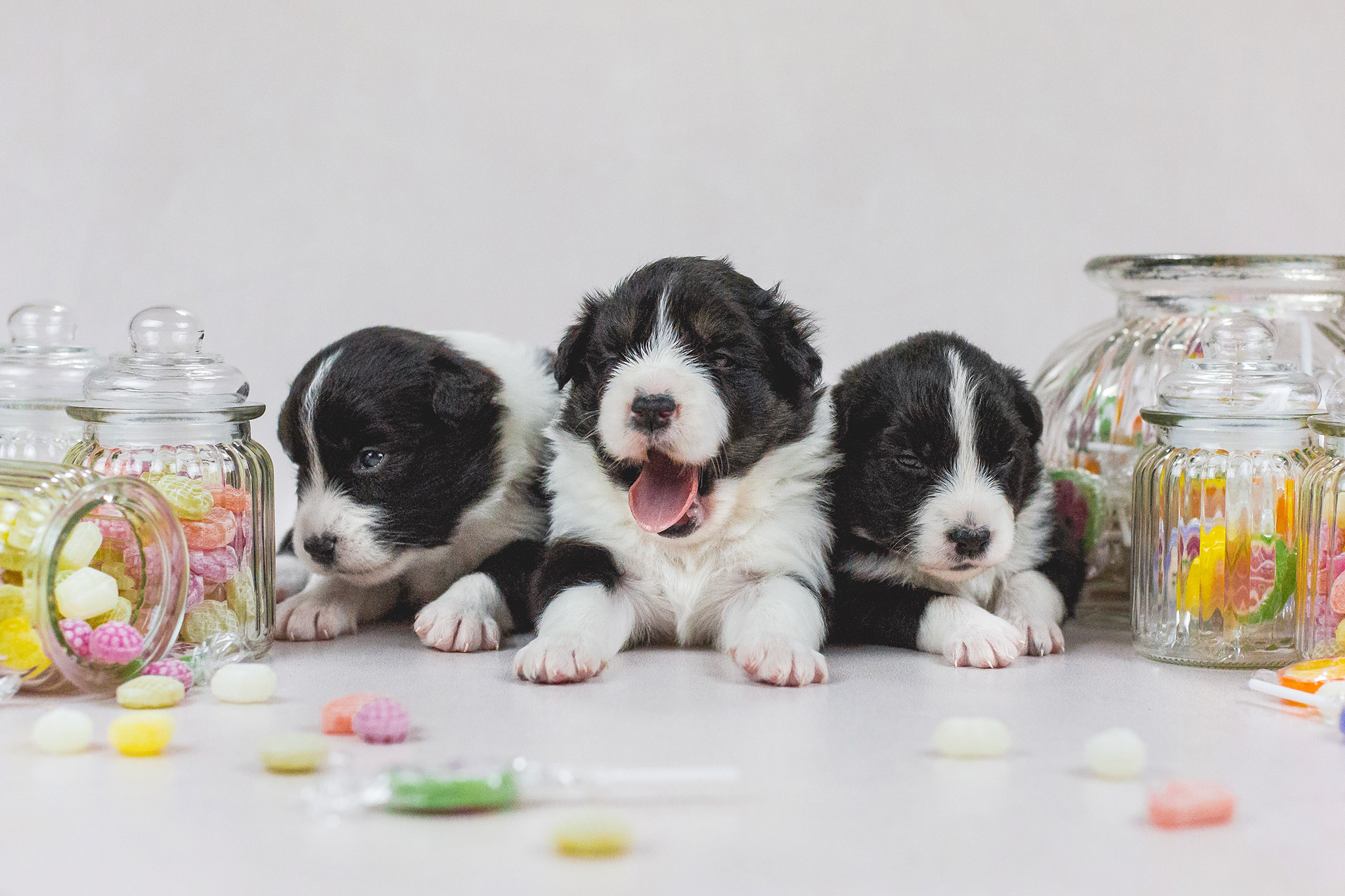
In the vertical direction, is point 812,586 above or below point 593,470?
below

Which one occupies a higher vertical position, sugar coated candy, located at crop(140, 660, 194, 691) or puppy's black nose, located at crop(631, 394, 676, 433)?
puppy's black nose, located at crop(631, 394, 676, 433)

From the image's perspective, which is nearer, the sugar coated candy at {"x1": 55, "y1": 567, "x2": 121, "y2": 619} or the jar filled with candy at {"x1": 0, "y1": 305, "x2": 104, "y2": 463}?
the sugar coated candy at {"x1": 55, "y1": 567, "x2": 121, "y2": 619}

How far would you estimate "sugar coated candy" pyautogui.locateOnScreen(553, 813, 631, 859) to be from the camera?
2180mm

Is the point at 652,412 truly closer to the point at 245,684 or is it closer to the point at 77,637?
the point at 245,684

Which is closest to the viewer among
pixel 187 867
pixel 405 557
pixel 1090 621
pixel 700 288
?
pixel 187 867

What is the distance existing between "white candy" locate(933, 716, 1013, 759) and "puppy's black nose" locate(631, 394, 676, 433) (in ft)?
3.36

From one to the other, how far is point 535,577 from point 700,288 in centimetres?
91

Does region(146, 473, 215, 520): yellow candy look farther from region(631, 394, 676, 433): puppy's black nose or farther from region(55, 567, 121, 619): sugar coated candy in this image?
region(631, 394, 676, 433): puppy's black nose

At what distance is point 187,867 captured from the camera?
6.98 feet

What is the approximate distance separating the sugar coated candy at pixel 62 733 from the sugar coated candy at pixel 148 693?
0.83 feet

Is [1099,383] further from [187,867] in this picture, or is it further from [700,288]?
[187,867]

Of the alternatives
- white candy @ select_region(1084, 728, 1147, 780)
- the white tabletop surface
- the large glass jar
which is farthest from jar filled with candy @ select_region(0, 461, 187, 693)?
the large glass jar

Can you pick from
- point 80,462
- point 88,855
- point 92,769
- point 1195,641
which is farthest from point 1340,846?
point 80,462

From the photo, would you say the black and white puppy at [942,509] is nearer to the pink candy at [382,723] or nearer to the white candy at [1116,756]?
the white candy at [1116,756]
